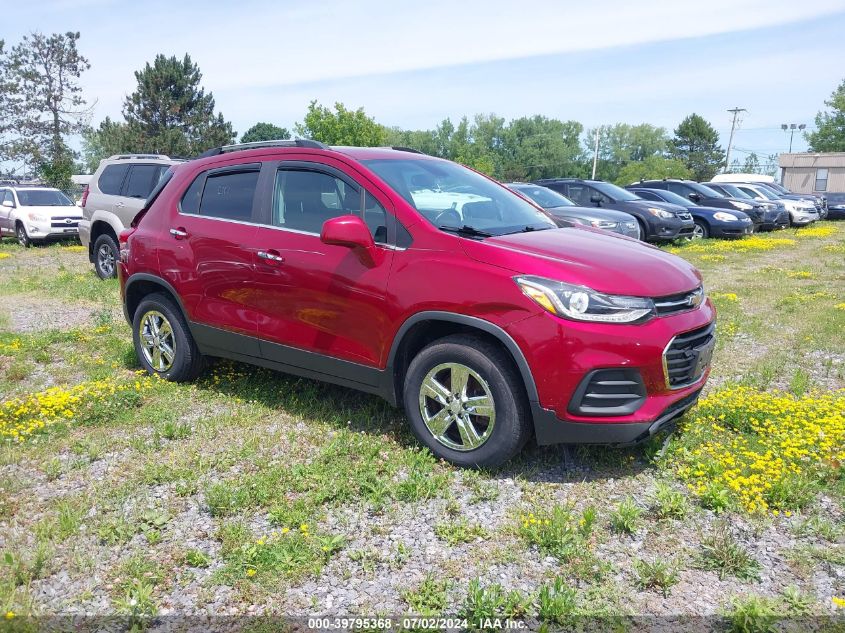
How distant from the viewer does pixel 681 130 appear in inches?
3654

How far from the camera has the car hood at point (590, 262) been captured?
376 centimetres

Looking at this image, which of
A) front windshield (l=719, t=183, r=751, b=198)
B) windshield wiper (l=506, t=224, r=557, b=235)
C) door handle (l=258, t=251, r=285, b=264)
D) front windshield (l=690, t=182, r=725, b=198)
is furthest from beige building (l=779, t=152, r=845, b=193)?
door handle (l=258, t=251, r=285, b=264)

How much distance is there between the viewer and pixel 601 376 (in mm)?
3676

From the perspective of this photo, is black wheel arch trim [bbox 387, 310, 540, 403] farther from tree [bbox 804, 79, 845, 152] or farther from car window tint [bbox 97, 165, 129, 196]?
tree [bbox 804, 79, 845, 152]

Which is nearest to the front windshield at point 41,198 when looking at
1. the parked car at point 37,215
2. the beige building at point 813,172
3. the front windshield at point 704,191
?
the parked car at point 37,215

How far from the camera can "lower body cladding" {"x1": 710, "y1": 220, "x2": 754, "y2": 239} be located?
1869 centimetres

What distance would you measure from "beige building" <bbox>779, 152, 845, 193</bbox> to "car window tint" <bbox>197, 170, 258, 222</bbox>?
2140 inches

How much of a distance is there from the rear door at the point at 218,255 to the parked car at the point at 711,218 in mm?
15250

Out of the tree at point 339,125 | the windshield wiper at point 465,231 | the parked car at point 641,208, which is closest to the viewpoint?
the windshield wiper at point 465,231

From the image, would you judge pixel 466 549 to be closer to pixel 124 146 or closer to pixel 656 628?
pixel 656 628

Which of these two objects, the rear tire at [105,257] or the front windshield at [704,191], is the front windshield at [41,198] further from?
the front windshield at [704,191]

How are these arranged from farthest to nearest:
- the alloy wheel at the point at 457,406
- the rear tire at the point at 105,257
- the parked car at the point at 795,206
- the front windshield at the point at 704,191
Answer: the parked car at the point at 795,206 → the front windshield at the point at 704,191 → the rear tire at the point at 105,257 → the alloy wheel at the point at 457,406

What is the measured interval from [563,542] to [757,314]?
6.59 metres

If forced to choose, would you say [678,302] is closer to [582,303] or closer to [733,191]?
Result: [582,303]
